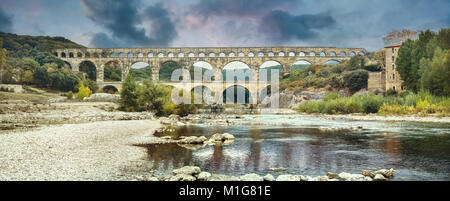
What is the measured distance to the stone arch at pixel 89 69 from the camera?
73.7 metres

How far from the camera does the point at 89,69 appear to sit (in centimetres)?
7494

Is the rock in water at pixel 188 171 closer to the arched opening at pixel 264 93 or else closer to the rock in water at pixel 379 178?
the rock in water at pixel 379 178

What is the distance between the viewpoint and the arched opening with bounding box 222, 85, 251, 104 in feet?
227

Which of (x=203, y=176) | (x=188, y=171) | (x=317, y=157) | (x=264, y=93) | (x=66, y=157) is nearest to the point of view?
(x=203, y=176)

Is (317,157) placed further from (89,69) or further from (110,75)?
(89,69)

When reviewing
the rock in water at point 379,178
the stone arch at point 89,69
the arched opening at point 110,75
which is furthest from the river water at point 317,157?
the stone arch at point 89,69

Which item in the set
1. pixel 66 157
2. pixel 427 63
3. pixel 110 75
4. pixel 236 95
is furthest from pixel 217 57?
→ pixel 66 157

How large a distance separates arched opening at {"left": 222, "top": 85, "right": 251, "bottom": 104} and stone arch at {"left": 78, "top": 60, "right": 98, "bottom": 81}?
32.0 metres

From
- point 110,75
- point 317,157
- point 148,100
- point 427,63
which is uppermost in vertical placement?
point 110,75

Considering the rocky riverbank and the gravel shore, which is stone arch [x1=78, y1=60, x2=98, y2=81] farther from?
the rocky riverbank

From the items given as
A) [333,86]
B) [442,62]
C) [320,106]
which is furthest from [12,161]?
[333,86]

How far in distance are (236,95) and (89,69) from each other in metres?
35.6

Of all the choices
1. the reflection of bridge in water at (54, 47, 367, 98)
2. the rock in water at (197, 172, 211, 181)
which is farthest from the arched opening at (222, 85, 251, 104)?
the rock in water at (197, 172, 211, 181)
